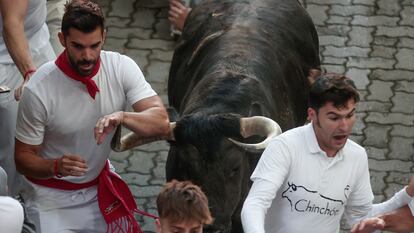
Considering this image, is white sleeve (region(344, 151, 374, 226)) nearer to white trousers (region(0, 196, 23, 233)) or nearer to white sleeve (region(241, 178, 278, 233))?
white sleeve (region(241, 178, 278, 233))

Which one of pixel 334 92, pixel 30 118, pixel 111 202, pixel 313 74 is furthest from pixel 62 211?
pixel 313 74

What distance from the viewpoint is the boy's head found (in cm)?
511

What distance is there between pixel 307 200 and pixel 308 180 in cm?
11

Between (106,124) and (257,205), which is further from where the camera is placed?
(106,124)

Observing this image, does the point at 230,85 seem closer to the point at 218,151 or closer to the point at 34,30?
the point at 218,151

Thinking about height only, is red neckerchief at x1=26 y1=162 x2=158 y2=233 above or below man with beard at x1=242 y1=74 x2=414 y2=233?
below

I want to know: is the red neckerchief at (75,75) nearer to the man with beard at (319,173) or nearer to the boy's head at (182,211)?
the man with beard at (319,173)

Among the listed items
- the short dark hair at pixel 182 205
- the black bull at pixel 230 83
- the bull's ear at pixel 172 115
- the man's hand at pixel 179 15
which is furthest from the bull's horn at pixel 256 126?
the man's hand at pixel 179 15

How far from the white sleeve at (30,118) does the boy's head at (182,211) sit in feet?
5.55

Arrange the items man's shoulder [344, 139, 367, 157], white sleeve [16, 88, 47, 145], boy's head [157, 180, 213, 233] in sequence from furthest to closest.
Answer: white sleeve [16, 88, 47, 145] < man's shoulder [344, 139, 367, 157] < boy's head [157, 180, 213, 233]

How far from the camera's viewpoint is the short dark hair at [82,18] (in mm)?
6492

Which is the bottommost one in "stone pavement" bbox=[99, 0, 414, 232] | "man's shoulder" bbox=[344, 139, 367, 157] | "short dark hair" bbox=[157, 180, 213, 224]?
"stone pavement" bbox=[99, 0, 414, 232]

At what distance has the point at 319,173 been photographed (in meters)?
6.07

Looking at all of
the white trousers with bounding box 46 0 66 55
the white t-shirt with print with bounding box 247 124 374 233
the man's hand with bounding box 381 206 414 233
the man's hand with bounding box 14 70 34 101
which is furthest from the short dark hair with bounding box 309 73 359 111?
the white trousers with bounding box 46 0 66 55
